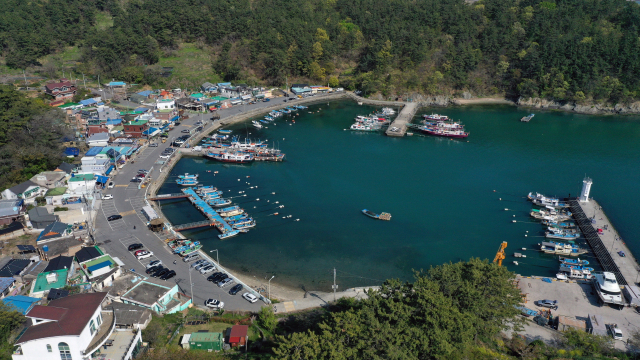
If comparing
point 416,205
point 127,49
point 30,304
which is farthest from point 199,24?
point 30,304

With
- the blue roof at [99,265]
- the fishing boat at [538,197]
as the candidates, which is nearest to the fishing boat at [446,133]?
the fishing boat at [538,197]

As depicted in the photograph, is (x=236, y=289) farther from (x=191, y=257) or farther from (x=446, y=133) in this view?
(x=446, y=133)

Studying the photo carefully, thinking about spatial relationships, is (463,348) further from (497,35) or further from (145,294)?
(497,35)

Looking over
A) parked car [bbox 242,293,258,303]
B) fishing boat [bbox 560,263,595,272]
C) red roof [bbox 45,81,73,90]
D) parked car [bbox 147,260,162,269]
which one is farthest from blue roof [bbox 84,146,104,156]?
fishing boat [bbox 560,263,595,272]

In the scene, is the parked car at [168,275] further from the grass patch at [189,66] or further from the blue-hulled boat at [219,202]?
the grass patch at [189,66]

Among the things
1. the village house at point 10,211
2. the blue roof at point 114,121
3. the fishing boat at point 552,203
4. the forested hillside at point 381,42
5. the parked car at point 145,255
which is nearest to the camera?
the parked car at point 145,255
